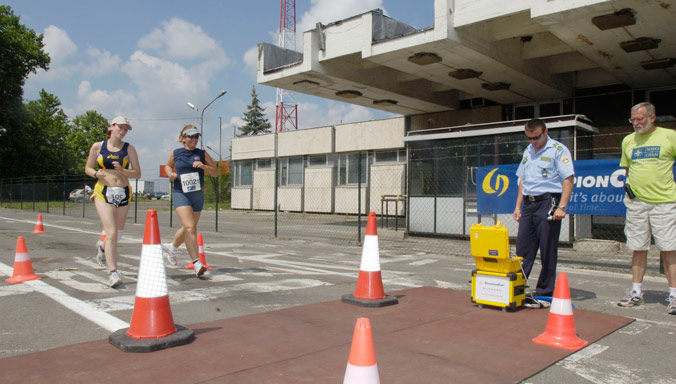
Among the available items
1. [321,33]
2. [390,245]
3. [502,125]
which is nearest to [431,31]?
[502,125]

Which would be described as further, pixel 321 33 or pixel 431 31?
pixel 321 33

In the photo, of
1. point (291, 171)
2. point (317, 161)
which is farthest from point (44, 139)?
point (317, 161)

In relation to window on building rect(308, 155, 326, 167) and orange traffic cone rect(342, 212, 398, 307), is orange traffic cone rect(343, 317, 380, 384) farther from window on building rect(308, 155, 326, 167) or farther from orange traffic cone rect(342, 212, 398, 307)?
window on building rect(308, 155, 326, 167)

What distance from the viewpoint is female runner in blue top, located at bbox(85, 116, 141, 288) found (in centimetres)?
589

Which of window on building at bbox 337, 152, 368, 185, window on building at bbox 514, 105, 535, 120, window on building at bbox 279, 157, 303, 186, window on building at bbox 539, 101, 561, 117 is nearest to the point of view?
window on building at bbox 539, 101, 561, 117

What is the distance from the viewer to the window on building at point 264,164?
32.3m

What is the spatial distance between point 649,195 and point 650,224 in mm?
309

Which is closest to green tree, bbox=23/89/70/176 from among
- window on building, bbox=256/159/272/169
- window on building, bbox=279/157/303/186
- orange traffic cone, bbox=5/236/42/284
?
window on building, bbox=256/159/272/169

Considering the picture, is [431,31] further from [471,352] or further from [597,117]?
[471,352]

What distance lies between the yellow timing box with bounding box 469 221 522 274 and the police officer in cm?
42

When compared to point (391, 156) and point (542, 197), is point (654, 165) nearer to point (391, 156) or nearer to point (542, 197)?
point (542, 197)

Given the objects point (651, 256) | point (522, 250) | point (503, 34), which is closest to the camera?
point (522, 250)

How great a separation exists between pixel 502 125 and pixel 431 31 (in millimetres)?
3189

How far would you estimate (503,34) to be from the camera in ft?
45.5
